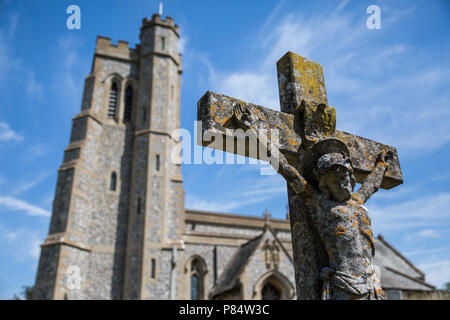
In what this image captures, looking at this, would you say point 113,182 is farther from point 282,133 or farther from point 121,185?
point 282,133

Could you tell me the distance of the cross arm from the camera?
2.55m

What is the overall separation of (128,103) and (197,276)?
12972mm

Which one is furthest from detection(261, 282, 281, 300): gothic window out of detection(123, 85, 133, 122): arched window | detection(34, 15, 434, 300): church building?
detection(123, 85, 133, 122): arched window

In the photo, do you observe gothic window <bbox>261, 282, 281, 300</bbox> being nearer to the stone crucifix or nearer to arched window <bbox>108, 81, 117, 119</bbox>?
arched window <bbox>108, 81, 117, 119</bbox>

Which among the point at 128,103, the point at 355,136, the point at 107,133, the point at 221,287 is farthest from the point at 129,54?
the point at 355,136

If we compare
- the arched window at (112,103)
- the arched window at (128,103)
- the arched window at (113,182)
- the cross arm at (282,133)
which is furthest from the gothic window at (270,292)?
the cross arm at (282,133)

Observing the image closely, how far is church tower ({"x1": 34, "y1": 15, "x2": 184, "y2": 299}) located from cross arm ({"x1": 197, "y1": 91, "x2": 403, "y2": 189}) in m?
18.1

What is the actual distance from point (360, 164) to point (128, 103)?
24674 millimetres

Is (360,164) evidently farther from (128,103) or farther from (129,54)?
(129,54)

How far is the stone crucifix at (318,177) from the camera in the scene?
2.25 metres

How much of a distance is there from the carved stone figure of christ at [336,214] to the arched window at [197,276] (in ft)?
74.9
